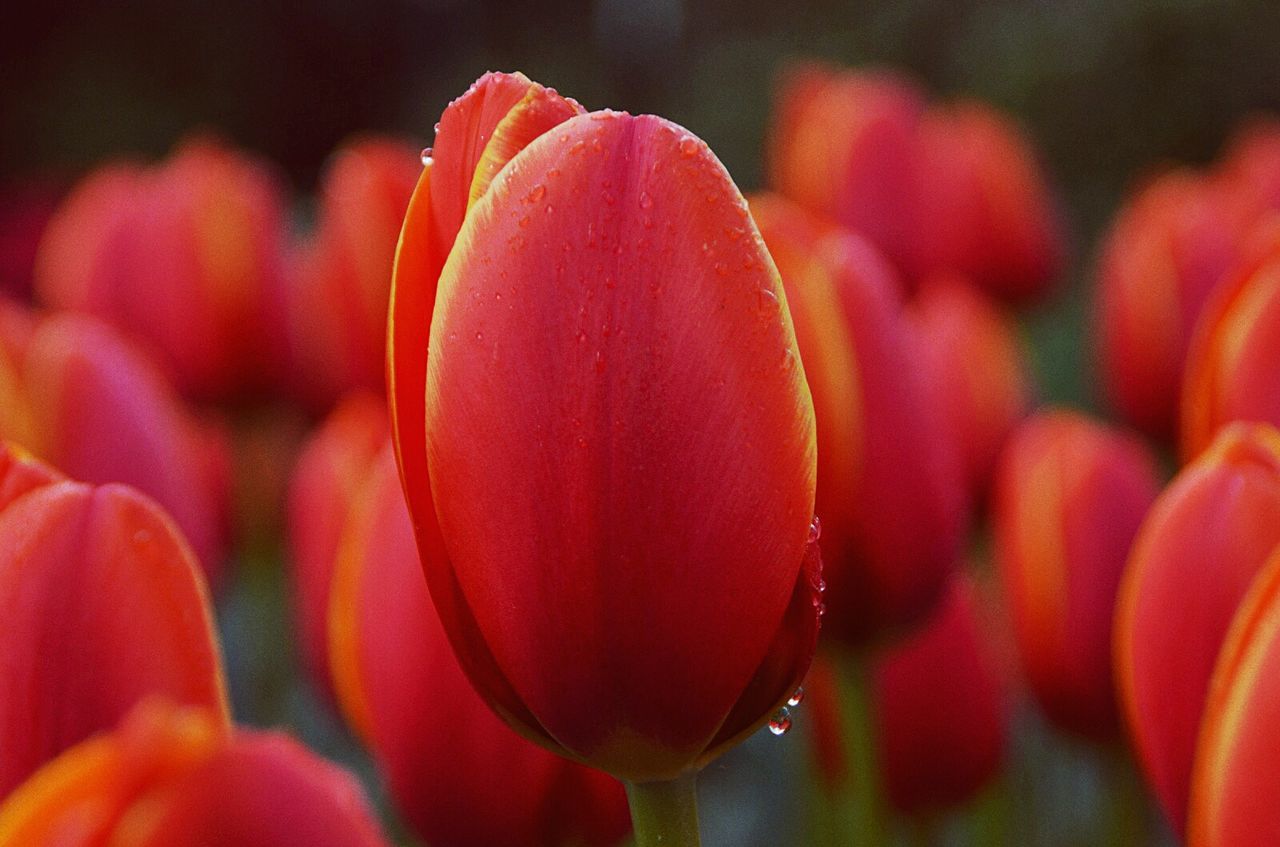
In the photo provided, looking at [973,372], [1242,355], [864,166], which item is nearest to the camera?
[1242,355]

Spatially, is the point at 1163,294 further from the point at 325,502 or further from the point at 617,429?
the point at 617,429

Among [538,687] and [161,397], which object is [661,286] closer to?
[538,687]

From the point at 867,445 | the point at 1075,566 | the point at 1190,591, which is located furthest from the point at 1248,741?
the point at 1075,566

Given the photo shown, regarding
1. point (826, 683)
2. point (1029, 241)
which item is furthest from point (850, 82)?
point (826, 683)

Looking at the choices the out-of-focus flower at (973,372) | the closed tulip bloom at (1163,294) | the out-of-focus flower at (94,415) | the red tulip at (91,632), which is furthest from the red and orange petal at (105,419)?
the closed tulip bloom at (1163,294)

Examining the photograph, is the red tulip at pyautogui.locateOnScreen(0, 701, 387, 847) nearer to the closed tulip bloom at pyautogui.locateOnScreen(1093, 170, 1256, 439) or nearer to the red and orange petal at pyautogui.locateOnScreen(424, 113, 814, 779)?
the red and orange petal at pyautogui.locateOnScreen(424, 113, 814, 779)

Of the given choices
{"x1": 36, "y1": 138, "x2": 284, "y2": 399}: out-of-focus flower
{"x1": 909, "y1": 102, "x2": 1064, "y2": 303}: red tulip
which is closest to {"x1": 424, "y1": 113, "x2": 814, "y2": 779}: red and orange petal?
{"x1": 36, "y1": 138, "x2": 284, "y2": 399}: out-of-focus flower

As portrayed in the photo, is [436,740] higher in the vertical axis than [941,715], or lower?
higher
